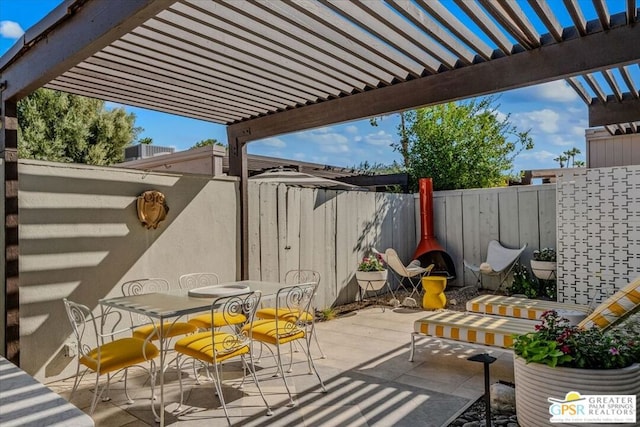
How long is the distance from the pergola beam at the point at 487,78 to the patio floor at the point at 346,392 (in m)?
2.26

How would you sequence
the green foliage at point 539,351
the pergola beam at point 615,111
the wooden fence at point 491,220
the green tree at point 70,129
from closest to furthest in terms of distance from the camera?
1. the green foliage at point 539,351
2. the pergola beam at point 615,111
3. the wooden fence at point 491,220
4. the green tree at point 70,129

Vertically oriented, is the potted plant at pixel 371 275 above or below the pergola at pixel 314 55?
below

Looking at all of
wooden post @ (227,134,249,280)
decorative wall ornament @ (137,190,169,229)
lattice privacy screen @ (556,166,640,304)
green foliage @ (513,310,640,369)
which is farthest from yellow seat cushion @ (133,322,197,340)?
lattice privacy screen @ (556,166,640,304)

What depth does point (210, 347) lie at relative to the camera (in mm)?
3143

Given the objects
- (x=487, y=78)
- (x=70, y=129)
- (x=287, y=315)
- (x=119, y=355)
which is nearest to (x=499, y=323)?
(x=287, y=315)

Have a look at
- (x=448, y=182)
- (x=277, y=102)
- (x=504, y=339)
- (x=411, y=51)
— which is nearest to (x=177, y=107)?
(x=277, y=102)

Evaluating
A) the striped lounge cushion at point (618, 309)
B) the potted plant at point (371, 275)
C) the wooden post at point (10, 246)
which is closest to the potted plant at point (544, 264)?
the potted plant at point (371, 275)

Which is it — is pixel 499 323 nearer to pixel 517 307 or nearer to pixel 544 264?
pixel 517 307

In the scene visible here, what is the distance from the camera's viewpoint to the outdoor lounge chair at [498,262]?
688 cm

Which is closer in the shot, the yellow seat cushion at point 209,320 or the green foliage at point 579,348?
the green foliage at point 579,348

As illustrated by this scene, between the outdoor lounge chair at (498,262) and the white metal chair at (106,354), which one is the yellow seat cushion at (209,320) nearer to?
the white metal chair at (106,354)

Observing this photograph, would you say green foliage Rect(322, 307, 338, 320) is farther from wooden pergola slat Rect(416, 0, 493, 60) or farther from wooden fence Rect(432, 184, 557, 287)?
wooden pergola slat Rect(416, 0, 493, 60)

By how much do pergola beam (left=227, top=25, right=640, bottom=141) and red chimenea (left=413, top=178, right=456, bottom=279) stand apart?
3.85 meters

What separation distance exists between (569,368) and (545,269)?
4401mm
